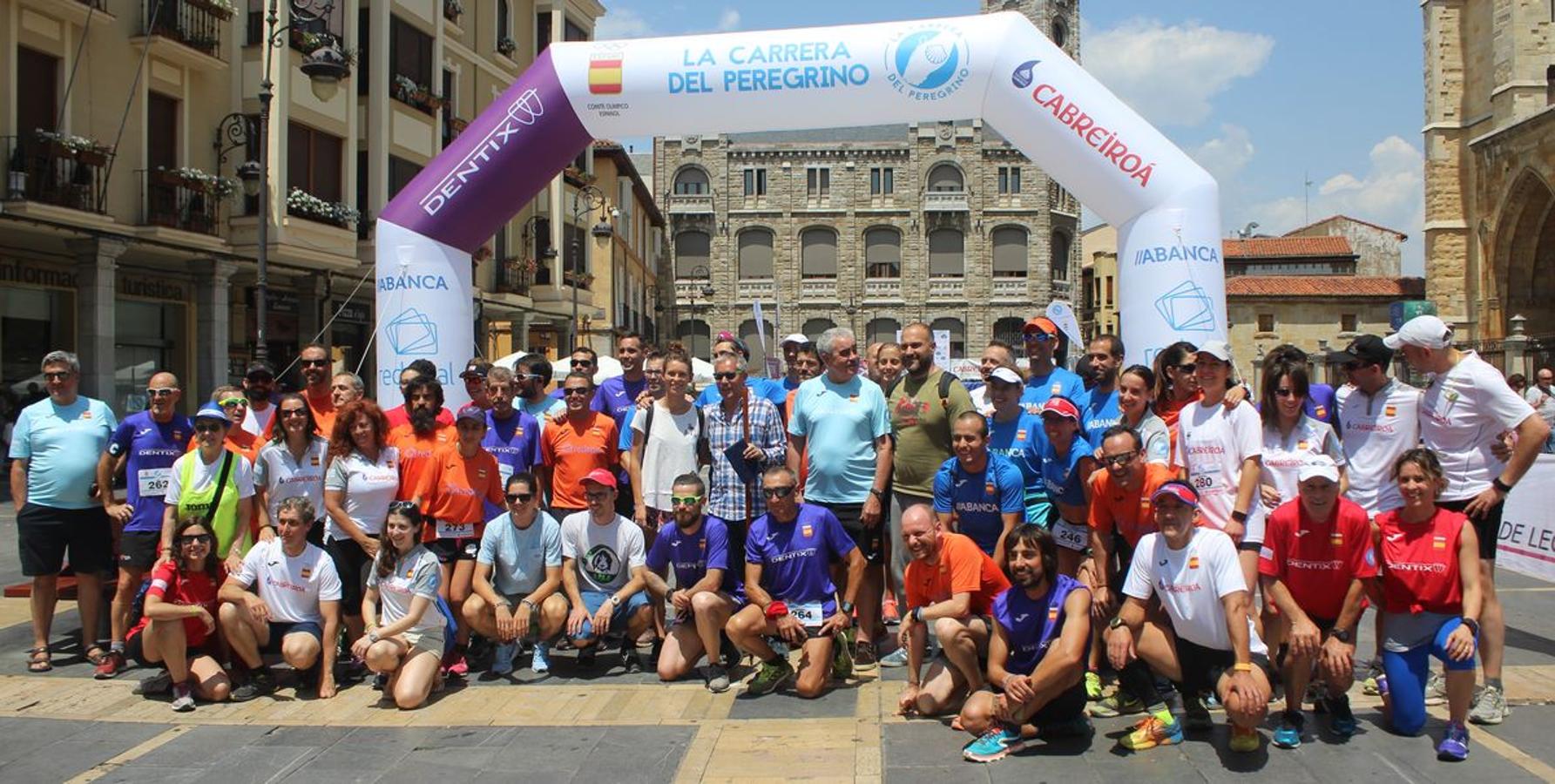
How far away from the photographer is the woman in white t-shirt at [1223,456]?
5.49 m

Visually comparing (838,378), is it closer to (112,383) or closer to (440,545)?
(440,545)

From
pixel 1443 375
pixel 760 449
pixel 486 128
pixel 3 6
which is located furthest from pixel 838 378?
pixel 3 6

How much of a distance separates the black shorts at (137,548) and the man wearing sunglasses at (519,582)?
2.01 metres

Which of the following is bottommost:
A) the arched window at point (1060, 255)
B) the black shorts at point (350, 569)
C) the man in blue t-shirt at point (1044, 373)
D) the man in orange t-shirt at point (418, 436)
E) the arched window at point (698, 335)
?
the black shorts at point (350, 569)

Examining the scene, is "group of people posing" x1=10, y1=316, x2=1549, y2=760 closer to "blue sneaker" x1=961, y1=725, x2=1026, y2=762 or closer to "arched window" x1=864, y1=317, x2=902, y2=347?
"blue sneaker" x1=961, y1=725, x2=1026, y2=762

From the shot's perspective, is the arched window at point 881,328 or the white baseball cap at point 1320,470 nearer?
the white baseball cap at point 1320,470

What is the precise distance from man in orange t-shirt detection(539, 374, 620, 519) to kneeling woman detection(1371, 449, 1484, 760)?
14.8ft

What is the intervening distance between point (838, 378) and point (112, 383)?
45.3 ft

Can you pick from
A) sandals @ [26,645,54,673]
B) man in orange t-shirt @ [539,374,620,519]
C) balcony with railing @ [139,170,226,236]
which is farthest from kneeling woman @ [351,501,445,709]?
balcony with railing @ [139,170,226,236]

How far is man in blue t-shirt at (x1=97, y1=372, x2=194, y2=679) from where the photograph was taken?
6867mm

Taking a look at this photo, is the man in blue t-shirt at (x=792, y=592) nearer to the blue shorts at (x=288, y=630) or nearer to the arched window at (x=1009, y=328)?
the blue shorts at (x=288, y=630)

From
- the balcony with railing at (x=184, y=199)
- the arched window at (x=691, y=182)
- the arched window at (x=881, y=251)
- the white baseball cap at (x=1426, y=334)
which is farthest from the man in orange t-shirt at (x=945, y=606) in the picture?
the arched window at (x=691, y=182)

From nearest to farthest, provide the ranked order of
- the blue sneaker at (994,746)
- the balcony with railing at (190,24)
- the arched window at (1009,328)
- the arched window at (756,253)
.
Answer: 1. the blue sneaker at (994,746)
2. the balcony with railing at (190,24)
3. the arched window at (1009,328)
4. the arched window at (756,253)

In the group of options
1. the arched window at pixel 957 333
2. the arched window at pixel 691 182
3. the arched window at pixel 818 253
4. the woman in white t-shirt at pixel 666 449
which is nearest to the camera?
the woman in white t-shirt at pixel 666 449
